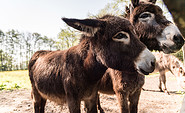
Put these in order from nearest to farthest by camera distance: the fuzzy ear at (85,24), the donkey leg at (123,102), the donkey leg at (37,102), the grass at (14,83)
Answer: the fuzzy ear at (85,24) → the donkey leg at (123,102) → the donkey leg at (37,102) → the grass at (14,83)

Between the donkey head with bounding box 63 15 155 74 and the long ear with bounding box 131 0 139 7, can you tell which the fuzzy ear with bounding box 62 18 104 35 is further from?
the long ear with bounding box 131 0 139 7

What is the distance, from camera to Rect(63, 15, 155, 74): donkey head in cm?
180

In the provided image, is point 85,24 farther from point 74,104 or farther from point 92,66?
point 74,104

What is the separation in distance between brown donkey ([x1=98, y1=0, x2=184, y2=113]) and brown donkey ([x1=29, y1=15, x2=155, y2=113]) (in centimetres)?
64

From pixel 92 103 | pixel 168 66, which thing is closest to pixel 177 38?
pixel 92 103

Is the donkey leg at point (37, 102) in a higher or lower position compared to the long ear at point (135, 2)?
lower

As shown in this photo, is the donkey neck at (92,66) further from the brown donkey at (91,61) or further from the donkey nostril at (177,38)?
the donkey nostril at (177,38)

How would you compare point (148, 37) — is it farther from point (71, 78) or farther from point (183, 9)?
point (183, 9)

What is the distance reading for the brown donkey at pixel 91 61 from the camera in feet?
6.16

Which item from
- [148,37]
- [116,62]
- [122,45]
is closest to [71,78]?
[116,62]

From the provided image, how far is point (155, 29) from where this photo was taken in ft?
8.30

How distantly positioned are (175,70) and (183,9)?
26.9 feet

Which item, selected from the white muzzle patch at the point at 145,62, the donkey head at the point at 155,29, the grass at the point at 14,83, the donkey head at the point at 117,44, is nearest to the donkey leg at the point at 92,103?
the donkey head at the point at 117,44

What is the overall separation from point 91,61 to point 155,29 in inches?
55.7
